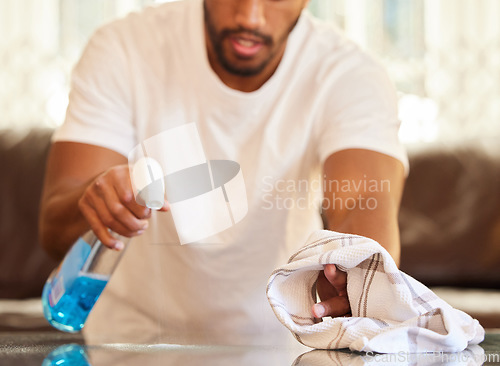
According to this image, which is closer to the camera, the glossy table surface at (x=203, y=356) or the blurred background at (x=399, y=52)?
the glossy table surface at (x=203, y=356)

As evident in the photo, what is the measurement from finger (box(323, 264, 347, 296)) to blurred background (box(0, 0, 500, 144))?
1.86 meters

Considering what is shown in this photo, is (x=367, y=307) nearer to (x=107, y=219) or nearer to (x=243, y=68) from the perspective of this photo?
(x=107, y=219)

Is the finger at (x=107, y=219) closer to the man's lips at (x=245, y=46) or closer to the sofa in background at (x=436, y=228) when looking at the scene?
the man's lips at (x=245, y=46)

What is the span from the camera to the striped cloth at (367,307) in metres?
0.44

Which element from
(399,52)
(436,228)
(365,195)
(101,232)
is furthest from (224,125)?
(399,52)

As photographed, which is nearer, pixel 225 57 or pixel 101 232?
pixel 101 232

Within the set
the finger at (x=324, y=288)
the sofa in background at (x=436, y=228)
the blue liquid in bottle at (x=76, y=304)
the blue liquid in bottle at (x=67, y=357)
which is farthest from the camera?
the sofa in background at (x=436, y=228)

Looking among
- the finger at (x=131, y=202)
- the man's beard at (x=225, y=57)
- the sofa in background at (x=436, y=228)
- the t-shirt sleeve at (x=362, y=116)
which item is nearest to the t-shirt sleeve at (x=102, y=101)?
the man's beard at (x=225, y=57)

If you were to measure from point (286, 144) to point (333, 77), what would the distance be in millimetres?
111

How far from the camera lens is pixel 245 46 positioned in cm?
88

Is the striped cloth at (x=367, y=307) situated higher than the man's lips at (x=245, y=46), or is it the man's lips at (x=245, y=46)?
the man's lips at (x=245, y=46)

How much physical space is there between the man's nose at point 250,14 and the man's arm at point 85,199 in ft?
0.77

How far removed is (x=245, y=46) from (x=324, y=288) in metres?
0.44

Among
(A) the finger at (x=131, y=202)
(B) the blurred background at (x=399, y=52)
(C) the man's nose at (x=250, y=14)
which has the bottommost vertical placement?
(B) the blurred background at (x=399, y=52)
